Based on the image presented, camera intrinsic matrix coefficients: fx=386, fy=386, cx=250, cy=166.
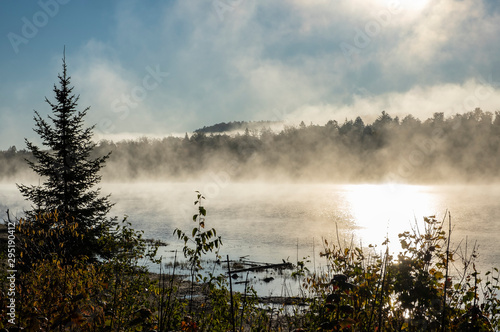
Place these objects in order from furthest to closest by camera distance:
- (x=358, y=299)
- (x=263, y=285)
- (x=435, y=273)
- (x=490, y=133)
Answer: (x=490, y=133), (x=263, y=285), (x=358, y=299), (x=435, y=273)

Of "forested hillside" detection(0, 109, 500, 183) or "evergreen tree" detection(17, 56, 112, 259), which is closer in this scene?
"evergreen tree" detection(17, 56, 112, 259)

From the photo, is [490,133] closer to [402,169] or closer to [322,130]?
[402,169]

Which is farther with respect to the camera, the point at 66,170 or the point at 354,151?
the point at 354,151

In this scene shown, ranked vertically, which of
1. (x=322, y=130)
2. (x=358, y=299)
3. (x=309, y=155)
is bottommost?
(x=358, y=299)

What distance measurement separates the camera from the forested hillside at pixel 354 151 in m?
137

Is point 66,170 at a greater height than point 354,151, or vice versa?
point 354,151

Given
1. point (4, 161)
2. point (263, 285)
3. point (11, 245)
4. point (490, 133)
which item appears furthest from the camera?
point (4, 161)

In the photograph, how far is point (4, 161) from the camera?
652 ft

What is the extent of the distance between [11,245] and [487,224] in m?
49.2

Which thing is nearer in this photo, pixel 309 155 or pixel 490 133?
pixel 490 133

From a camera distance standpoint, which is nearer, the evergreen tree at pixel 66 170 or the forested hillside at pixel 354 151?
the evergreen tree at pixel 66 170

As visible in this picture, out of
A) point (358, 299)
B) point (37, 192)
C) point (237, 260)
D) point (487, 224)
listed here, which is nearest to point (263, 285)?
point (237, 260)

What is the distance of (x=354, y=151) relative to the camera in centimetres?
16350

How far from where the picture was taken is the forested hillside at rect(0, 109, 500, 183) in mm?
136750
